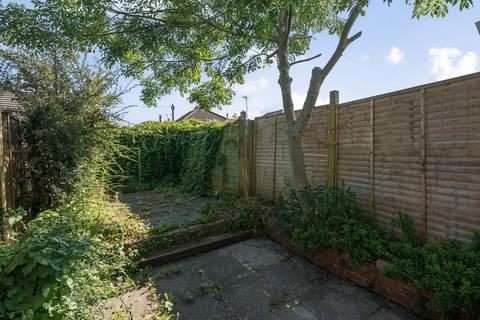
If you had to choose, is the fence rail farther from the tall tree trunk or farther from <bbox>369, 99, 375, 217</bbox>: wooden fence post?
the tall tree trunk

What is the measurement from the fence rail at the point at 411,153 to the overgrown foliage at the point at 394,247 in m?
0.21

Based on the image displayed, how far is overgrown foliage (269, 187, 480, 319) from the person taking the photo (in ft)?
6.81

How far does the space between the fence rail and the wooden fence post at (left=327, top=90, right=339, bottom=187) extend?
1 cm

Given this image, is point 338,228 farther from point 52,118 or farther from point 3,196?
point 52,118

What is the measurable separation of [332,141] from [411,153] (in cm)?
113

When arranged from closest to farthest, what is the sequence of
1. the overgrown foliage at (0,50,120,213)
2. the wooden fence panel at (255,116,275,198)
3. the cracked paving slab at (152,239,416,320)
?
the cracked paving slab at (152,239,416,320), the overgrown foliage at (0,50,120,213), the wooden fence panel at (255,116,275,198)

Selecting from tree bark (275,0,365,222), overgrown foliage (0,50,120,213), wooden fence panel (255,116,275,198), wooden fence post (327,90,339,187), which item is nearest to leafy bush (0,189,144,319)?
overgrown foliage (0,50,120,213)

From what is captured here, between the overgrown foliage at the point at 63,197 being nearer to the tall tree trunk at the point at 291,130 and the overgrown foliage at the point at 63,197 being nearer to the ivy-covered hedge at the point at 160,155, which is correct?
the tall tree trunk at the point at 291,130

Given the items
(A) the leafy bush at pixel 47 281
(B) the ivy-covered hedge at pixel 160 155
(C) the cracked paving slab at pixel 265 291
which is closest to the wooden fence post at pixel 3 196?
(A) the leafy bush at pixel 47 281

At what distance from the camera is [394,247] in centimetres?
278

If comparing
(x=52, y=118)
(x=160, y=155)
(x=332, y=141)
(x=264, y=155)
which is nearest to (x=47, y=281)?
(x=52, y=118)

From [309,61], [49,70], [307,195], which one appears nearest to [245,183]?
[307,195]

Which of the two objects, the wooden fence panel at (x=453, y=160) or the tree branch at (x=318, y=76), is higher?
the tree branch at (x=318, y=76)

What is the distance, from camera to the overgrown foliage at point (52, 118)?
3.53 meters
